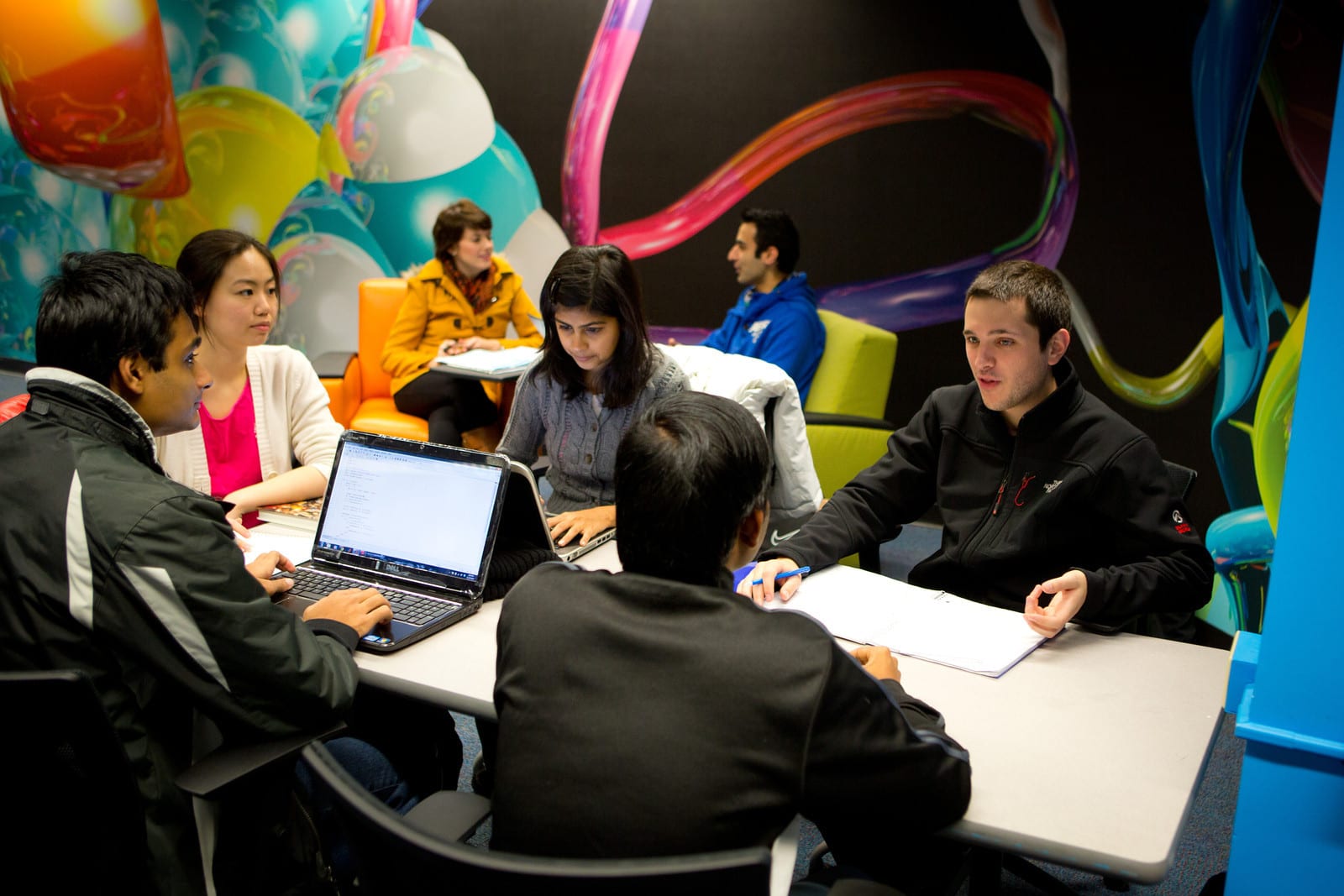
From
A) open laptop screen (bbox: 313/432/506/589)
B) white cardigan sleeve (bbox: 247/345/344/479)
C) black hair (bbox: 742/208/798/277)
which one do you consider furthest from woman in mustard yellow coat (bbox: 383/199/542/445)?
open laptop screen (bbox: 313/432/506/589)

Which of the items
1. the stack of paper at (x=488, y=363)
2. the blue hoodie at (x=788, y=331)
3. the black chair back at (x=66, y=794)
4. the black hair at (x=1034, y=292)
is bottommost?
the black chair back at (x=66, y=794)

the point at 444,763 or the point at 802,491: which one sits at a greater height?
the point at 802,491

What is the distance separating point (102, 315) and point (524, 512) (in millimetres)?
763

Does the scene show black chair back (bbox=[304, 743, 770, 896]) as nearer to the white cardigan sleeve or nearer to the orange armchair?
the white cardigan sleeve

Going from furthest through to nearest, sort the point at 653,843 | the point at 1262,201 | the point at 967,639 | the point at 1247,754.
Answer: the point at 1262,201, the point at 967,639, the point at 1247,754, the point at 653,843

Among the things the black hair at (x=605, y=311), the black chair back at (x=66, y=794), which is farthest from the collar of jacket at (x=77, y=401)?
the black hair at (x=605, y=311)

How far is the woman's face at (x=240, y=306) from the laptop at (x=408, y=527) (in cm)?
65

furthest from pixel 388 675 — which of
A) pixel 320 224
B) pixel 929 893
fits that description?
pixel 320 224

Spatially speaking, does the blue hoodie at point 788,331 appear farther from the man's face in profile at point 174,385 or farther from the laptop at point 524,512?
the man's face in profile at point 174,385

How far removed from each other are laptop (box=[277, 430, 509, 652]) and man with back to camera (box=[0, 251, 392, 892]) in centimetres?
37

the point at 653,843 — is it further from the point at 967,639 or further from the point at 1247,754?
the point at 967,639

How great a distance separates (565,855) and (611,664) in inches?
8.2

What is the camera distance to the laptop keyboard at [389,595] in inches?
72.2

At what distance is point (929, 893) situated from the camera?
5.08ft
